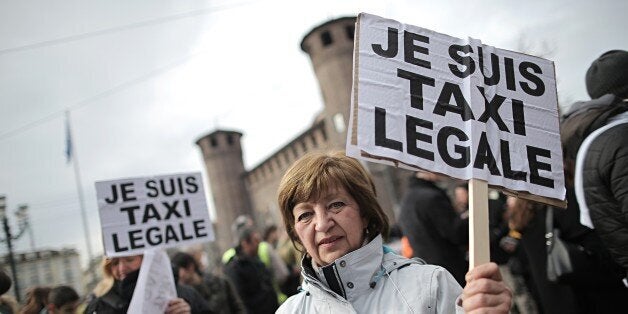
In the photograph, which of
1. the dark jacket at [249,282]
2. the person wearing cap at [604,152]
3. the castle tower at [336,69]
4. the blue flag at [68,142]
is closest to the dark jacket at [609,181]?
the person wearing cap at [604,152]

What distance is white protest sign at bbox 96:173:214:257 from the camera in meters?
3.29

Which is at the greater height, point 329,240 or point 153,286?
point 329,240

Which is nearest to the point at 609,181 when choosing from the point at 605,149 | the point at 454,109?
the point at 605,149

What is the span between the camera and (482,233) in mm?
1377

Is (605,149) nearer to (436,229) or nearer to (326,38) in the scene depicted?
(436,229)

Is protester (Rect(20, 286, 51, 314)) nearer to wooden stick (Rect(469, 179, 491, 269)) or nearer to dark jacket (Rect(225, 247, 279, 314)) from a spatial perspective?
dark jacket (Rect(225, 247, 279, 314))

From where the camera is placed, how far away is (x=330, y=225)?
1612mm

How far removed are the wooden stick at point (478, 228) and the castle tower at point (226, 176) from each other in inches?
1721

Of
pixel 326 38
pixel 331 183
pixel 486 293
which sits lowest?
pixel 486 293

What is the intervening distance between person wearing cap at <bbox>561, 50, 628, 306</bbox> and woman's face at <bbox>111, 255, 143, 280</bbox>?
279 centimetres

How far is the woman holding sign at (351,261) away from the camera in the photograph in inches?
56.0

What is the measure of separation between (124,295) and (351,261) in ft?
6.75

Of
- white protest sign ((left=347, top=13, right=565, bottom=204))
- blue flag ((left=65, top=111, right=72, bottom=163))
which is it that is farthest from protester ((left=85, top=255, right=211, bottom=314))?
blue flag ((left=65, top=111, right=72, bottom=163))

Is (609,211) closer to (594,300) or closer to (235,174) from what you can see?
(594,300)
